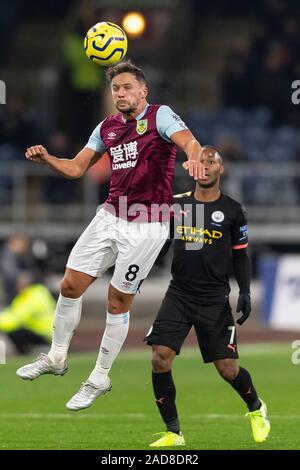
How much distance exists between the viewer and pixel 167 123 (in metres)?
10.4

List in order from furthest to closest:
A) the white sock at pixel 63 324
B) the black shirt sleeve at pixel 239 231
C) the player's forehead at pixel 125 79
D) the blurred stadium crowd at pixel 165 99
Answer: the blurred stadium crowd at pixel 165 99 < the black shirt sleeve at pixel 239 231 < the white sock at pixel 63 324 < the player's forehead at pixel 125 79

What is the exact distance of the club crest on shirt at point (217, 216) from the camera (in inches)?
435

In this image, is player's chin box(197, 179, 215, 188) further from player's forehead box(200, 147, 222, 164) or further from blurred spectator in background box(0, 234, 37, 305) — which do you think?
blurred spectator in background box(0, 234, 37, 305)

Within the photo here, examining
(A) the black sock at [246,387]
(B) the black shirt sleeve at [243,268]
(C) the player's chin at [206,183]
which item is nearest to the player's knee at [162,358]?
(A) the black sock at [246,387]

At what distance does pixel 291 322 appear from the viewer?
70.6 feet

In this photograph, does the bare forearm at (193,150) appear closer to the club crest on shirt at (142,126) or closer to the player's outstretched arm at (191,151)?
the player's outstretched arm at (191,151)

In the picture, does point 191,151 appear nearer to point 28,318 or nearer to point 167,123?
point 167,123

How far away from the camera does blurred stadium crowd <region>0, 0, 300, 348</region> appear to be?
2208 centimetres

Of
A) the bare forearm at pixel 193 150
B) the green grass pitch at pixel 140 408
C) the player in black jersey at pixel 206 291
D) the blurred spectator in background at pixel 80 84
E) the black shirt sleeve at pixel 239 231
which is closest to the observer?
the bare forearm at pixel 193 150

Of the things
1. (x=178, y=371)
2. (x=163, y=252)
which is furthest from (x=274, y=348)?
(x=163, y=252)

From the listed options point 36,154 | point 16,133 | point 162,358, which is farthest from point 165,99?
point 36,154

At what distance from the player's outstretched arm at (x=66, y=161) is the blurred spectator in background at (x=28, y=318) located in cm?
907

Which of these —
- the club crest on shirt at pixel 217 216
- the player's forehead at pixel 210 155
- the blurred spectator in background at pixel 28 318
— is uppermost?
the player's forehead at pixel 210 155
